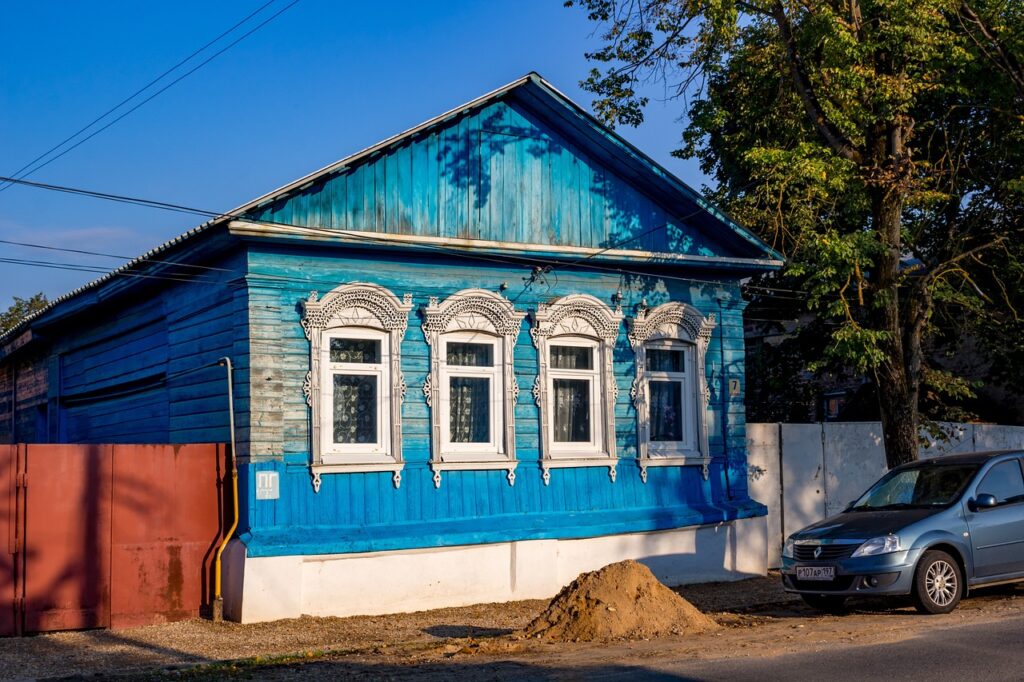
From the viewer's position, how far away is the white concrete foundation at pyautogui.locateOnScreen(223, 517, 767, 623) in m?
12.1

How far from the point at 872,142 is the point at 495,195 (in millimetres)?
6400

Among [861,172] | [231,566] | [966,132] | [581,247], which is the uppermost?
[966,132]

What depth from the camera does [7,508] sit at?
11180mm

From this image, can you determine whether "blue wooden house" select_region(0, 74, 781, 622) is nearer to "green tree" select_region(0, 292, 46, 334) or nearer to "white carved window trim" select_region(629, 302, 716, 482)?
"white carved window trim" select_region(629, 302, 716, 482)

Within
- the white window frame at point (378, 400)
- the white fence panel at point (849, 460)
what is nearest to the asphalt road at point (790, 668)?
the white window frame at point (378, 400)

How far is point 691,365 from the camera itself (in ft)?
52.2

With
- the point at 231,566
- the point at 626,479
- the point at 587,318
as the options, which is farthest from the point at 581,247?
the point at 231,566

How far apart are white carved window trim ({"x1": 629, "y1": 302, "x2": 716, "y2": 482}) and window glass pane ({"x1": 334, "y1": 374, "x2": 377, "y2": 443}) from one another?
3.80 metres

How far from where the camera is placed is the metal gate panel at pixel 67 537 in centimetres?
A: 1133

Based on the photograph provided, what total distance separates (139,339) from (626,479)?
6.93 meters

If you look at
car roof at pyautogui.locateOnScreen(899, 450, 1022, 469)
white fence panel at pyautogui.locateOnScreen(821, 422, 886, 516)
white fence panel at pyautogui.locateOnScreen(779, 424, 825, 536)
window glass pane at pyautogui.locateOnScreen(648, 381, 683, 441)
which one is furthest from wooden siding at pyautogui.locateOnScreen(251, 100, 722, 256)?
car roof at pyautogui.locateOnScreen(899, 450, 1022, 469)

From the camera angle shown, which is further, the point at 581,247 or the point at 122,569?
the point at 581,247

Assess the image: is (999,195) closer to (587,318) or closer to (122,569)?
(587,318)

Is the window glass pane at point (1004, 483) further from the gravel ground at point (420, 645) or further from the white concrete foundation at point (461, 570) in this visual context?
the white concrete foundation at point (461, 570)
